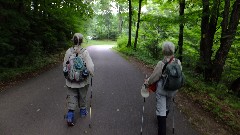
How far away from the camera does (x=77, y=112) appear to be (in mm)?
6496

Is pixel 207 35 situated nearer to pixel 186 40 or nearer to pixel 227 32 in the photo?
pixel 227 32

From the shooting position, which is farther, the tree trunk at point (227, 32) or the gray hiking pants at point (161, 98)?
the tree trunk at point (227, 32)

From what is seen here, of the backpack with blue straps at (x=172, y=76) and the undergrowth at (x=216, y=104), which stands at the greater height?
the backpack with blue straps at (x=172, y=76)

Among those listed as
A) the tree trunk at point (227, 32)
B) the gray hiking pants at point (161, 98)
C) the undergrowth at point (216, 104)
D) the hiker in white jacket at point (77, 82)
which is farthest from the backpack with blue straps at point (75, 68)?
the tree trunk at point (227, 32)

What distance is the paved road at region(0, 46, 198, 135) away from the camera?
5539 millimetres

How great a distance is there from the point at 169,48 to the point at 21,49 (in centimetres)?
1229

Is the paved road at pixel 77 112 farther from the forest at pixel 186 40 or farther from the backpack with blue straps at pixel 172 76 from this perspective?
the forest at pixel 186 40

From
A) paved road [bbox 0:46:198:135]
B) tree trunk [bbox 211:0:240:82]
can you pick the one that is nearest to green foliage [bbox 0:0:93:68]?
paved road [bbox 0:46:198:135]

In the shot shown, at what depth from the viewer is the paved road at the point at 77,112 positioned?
5.54m

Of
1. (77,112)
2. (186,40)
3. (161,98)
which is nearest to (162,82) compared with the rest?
(161,98)

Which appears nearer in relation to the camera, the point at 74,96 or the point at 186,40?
the point at 74,96

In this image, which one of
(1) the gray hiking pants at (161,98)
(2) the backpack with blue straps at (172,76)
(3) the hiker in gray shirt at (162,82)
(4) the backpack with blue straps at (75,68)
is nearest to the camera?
(2) the backpack with blue straps at (172,76)

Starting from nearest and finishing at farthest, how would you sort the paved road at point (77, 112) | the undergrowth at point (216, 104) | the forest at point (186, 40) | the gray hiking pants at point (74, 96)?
the paved road at point (77, 112) → the gray hiking pants at point (74, 96) → the undergrowth at point (216, 104) → the forest at point (186, 40)

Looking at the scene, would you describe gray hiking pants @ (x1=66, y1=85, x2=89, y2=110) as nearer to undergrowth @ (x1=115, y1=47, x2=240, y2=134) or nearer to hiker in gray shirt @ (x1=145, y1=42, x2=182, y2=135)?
hiker in gray shirt @ (x1=145, y1=42, x2=182, y2=135)
